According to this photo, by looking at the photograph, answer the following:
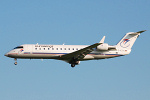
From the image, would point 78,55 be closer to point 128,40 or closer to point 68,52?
point 68,52

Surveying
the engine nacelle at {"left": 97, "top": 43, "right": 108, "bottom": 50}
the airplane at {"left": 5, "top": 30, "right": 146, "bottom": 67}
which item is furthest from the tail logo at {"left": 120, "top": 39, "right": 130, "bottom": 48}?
the engine nacelle at {"left": 97, "top": 43, "right": 108, "bottom": 50}

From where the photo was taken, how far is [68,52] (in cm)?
4494

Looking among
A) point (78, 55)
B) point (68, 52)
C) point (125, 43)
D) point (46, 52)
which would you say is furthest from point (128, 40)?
point (46, 52)

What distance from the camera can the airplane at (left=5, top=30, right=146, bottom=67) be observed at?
1735 inches

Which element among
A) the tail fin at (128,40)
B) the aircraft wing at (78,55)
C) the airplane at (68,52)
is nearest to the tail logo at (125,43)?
the tail fin at (128,40)

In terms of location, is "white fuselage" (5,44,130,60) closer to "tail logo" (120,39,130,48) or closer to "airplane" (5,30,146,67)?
"airplane" (5,30,146,67)

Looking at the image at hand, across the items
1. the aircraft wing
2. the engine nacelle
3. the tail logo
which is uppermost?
the tail logo

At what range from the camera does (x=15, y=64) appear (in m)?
44.8

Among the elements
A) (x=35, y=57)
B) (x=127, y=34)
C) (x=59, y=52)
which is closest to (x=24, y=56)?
(x=35, y=57)

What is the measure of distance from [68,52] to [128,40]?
921 cm

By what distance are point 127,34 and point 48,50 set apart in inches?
475

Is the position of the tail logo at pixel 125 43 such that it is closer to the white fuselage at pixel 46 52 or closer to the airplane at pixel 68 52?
the airplane at pixel 68 52

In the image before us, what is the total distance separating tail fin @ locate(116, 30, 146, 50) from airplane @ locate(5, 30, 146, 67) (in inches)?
13.7

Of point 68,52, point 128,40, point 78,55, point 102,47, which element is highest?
point 128,40
